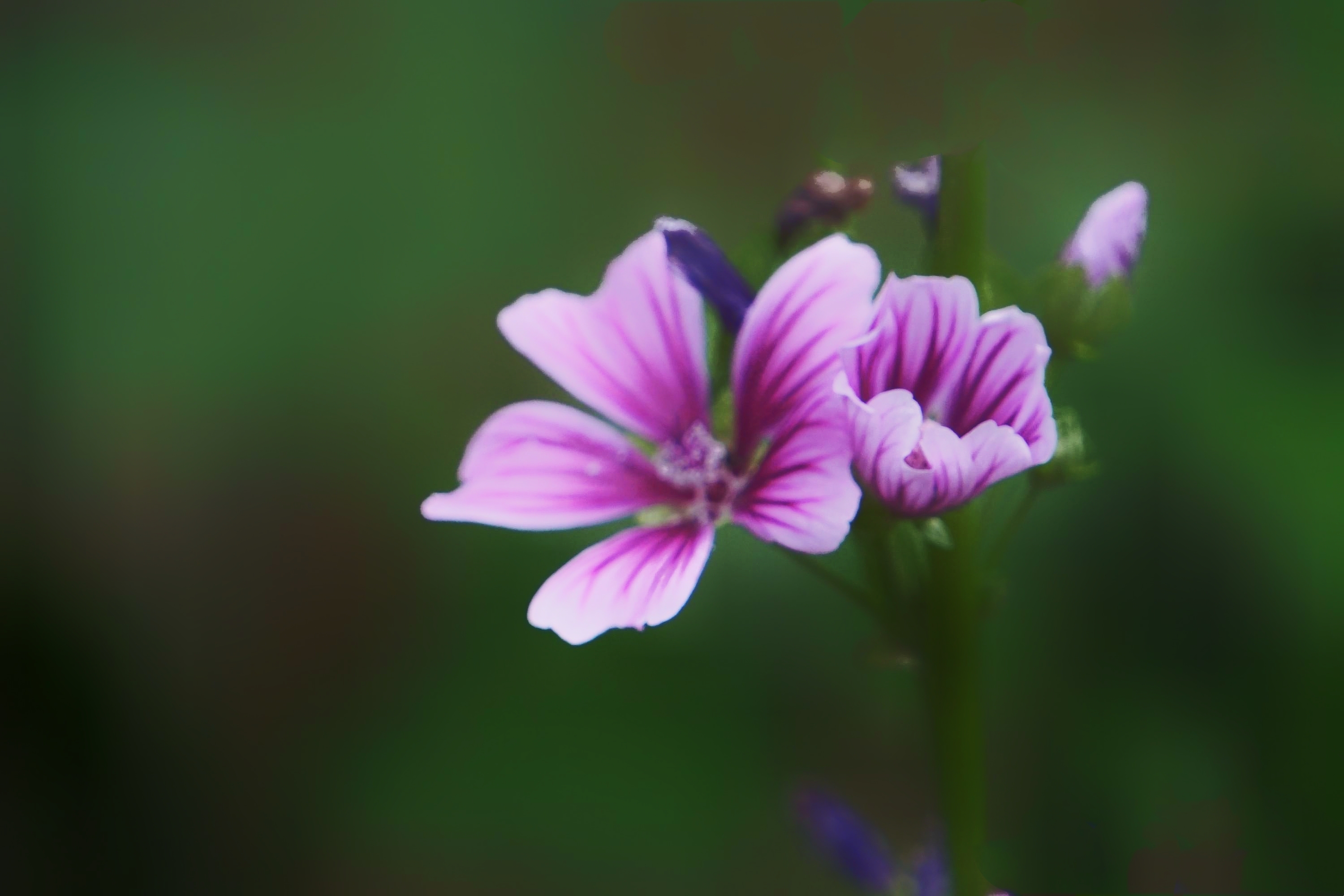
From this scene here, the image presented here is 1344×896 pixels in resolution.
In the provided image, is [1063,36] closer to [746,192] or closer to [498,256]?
[746,192]

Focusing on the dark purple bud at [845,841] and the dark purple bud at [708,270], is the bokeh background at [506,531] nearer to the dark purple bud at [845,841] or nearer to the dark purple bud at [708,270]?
the dark purple bud at [845,841]

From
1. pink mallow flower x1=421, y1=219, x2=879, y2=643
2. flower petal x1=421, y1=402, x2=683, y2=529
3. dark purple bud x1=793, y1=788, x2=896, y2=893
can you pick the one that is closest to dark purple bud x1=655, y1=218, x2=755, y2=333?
pink mallow flower x1=421, y1=219, x2=879, y2=643

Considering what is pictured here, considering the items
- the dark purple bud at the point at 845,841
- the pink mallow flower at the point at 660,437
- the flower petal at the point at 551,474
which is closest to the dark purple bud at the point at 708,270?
the pink mallow flower at the point at 660,437

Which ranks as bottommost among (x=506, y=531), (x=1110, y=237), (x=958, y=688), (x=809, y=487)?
(x=506, y=531)

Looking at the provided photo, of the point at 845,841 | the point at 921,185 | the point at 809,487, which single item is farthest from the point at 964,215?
the point at 845,841

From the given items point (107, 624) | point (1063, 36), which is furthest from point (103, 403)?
point (1063, 36)

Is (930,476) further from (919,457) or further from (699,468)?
(699,468)

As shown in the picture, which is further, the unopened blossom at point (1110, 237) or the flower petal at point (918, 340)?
the unopened blossom at point (1110, 237)
